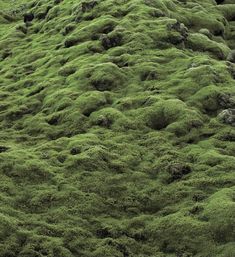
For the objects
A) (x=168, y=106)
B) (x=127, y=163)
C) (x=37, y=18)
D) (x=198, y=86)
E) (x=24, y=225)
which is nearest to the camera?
(x=24, y=225)

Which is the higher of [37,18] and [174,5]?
[174,5]

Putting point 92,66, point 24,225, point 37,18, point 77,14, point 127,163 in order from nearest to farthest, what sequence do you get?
point 24,225 < point 127,163 < point 92,66 < point 77,14 < point 37,18

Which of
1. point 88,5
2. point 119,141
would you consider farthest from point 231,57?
point 119,141

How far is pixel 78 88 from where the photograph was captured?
57.5m

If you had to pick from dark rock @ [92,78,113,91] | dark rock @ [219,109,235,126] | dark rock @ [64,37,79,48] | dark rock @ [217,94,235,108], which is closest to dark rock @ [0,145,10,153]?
dark rock @ [92,78,113,91]

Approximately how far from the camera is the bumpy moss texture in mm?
32844

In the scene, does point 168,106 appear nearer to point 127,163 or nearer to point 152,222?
point 127,163

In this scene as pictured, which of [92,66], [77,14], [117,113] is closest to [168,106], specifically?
[117,113]

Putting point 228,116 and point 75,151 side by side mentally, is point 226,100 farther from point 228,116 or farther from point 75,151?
point 75,151

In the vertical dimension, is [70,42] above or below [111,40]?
below

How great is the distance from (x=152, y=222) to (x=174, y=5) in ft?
200

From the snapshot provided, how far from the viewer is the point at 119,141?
4519 cm

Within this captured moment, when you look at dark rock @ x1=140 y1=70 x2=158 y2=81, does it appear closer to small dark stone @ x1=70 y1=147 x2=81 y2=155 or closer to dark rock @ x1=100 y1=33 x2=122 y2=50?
dark rock @ x1=100 y1=33 x2=122 y2=50

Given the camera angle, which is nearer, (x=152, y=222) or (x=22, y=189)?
(x=152, y=222)
